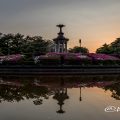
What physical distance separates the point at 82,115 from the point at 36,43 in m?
53.8

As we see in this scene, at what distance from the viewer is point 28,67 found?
27484 millimetres

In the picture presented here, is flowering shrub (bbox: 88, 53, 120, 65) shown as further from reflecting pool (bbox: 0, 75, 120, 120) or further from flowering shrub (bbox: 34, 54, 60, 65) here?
reflecting pool (bbox: 0, 75, 120, 120)

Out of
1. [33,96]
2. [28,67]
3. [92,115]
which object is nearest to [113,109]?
[92,115]

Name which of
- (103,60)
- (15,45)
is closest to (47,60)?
(103,60)

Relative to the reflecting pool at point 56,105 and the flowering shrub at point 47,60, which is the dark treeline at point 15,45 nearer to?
the flowering shrub at point 47,60

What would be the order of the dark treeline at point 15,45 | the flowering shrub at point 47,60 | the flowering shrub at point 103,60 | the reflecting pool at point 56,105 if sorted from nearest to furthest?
the reflecting pool at point 56,105, the flowering shrub at point 47,60, the flowering shrub at point 103,60, the dark treeline at point 15,45

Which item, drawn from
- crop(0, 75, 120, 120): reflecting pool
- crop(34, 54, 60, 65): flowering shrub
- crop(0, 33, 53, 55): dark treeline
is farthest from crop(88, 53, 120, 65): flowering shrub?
crop(0, 33, 53, 55): dark treeline

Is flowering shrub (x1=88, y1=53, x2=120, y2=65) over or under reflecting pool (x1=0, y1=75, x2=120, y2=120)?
over

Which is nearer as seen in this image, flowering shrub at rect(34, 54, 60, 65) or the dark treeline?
flowering shrub at rect(34, 54, 60, 65)

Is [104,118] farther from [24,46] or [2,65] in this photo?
[24,46]

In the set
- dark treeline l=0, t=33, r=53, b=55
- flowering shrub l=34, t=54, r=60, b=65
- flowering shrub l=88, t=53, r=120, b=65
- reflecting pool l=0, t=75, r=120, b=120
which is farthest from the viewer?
dark treeline l=0, t=33, r=53, b=55

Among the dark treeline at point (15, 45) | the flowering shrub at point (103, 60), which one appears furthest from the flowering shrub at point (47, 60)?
the dark treeline at point (15, 45)

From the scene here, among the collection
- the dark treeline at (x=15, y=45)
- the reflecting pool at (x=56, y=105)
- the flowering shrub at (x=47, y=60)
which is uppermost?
the dark treeline at (x=15, y=45)

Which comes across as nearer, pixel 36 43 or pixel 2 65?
pixel 2 65
